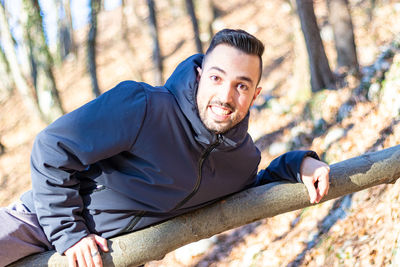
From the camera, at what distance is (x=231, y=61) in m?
2.24

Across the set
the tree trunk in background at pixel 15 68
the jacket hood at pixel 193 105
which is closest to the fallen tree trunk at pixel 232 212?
the jacket hood at pixel 193 105

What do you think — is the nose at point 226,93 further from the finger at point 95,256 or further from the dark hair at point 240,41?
the finger at point 95,256

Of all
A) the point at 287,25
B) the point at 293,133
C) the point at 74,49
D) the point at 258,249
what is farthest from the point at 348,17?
the point at 74,49

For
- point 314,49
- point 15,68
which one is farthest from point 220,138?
point 15,68

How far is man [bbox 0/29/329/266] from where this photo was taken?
204 cm

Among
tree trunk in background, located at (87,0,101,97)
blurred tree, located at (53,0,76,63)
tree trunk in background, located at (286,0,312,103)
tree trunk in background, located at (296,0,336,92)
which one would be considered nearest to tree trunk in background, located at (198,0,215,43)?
tree trunk in background, located at (87,0,101,97)

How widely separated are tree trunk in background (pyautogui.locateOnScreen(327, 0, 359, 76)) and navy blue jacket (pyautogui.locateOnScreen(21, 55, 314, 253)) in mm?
5707

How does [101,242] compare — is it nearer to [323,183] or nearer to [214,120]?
[214,120]

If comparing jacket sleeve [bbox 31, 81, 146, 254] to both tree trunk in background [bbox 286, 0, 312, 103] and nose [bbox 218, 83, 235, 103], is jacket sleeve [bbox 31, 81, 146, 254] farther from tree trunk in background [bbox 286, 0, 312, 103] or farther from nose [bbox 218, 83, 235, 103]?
tree trunk in background [bbox 286, 0, 312, 103]

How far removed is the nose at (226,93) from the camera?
2.20 meters

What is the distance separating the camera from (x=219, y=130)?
2.23 meters

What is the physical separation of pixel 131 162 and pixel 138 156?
0.06m

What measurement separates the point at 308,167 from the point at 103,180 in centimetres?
126

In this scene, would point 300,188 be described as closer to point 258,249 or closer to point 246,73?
point 246,73
